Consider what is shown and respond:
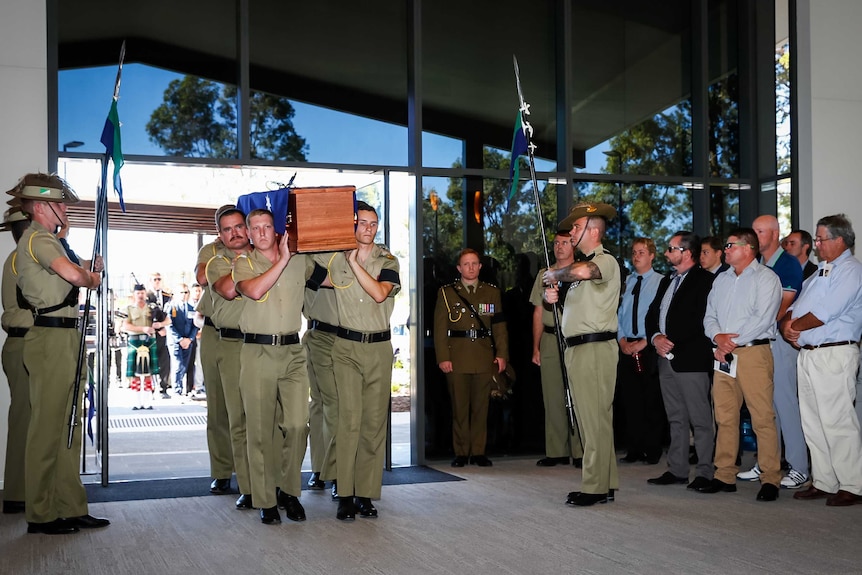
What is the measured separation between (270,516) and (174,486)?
1.61 metres

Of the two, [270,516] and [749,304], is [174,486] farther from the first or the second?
[749,304]

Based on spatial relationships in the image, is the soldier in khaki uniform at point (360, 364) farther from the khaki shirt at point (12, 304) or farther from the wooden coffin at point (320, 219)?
the khaki shirt at point (12, 304)

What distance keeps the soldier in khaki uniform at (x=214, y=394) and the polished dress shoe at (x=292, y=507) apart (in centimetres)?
100

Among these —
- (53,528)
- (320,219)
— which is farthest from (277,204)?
(53,528)

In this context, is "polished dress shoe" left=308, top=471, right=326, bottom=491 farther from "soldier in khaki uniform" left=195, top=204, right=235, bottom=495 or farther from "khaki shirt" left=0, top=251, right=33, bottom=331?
"khaki shirt" left=0, top=251, right=33, bottom=331

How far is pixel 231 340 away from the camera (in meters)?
6.00

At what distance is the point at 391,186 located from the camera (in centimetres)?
758

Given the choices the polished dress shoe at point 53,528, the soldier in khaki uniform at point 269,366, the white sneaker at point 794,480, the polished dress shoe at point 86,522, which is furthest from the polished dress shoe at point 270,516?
the white sneaker at point 794,480

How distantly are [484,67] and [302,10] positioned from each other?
1.54m

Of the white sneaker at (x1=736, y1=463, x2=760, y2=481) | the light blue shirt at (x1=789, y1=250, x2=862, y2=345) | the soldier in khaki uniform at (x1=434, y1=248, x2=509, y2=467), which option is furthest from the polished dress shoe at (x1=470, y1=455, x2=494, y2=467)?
the light blue shirt at (x1=789, y1=250, x2=862, y2=345)

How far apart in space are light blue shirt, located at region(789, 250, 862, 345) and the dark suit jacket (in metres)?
0.77

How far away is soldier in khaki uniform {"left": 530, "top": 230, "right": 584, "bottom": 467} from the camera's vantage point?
289 inches

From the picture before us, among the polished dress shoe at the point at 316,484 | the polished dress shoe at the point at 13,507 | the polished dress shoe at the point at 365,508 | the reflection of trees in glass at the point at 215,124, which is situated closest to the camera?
the polished dress shoe at the point at 365,508

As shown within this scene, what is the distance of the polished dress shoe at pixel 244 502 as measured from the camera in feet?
18.2
